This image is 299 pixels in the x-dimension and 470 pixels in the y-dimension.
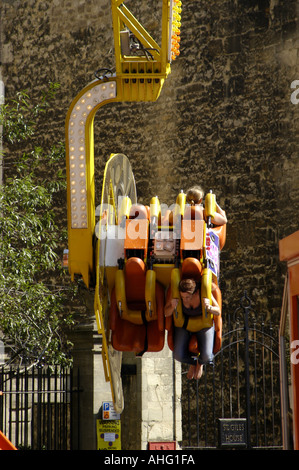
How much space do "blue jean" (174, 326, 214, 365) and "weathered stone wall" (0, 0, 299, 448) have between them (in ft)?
27.1

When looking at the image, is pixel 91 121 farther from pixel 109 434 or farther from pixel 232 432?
pixel 232 432

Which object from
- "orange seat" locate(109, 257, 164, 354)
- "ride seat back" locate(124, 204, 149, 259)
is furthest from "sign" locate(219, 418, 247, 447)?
"ride seat back" locate(124, 204, 149, 259)

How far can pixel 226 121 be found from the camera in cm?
1452

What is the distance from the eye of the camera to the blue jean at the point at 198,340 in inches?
211

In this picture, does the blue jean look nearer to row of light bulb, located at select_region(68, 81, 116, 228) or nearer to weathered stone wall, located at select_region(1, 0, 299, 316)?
row of light bulb, located at select_region(68, 81, 116, 228)

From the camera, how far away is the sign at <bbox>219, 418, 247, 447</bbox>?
29.5ft

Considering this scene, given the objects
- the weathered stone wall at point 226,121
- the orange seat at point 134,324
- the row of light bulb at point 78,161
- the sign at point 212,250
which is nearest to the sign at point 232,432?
the orange seat at point 134,324

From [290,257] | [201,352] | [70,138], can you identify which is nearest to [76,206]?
[70,138]

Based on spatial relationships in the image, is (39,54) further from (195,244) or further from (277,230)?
(195,244)

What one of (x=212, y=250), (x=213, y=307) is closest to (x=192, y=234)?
(x=212, y=250)

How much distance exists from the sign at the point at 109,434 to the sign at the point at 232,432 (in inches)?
64.5

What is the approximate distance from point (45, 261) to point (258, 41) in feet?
19.2

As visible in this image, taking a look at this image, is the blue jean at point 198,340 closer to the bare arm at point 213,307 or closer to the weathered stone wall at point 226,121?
the bare arm at point 213,307

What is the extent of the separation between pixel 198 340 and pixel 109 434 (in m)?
2.65
